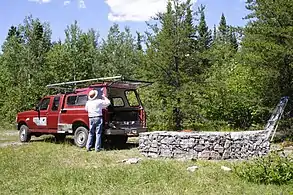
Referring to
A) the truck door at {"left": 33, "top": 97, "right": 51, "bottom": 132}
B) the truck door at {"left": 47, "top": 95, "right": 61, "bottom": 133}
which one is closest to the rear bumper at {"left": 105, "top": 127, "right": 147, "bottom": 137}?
the truck door at {"left": 47, "top": 95, "right": 61, "bottom": 133}

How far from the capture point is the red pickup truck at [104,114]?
11.8 meters

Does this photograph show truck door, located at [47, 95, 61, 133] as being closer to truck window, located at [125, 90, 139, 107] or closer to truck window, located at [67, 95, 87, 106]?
truck window, located at [67, 95, 87, 106]

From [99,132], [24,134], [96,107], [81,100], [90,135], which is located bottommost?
[24,134]

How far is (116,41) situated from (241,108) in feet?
89.0

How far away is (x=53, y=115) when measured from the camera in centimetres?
1331

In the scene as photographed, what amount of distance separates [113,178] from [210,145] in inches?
132

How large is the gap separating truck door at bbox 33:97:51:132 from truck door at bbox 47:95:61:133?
242mm

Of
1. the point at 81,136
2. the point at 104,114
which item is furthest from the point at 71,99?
the point at 104,114

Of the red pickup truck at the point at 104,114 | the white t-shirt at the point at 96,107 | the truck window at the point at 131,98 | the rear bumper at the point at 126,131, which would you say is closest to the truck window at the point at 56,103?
the red pickup truck at the point at 104,114

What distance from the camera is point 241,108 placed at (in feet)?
55.4

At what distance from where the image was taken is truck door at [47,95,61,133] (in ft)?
43.3

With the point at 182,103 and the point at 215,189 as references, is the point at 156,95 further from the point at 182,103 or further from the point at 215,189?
the point at 215,189

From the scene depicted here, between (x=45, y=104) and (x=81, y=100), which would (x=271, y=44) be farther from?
(x=45, y=104)

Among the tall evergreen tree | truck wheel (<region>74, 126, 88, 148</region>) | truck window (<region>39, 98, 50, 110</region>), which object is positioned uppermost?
the tall evergreen tree
